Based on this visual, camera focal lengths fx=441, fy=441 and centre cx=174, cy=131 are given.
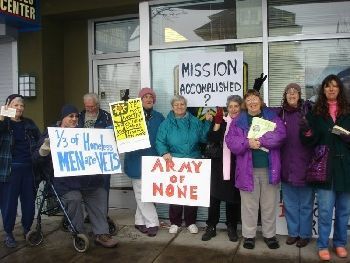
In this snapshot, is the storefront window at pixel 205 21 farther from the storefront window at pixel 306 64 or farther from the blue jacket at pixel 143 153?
the blue jacket at pixel 143 153

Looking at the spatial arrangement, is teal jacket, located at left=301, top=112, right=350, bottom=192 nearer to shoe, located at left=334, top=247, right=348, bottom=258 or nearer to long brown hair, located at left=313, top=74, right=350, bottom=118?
long brown hair, located at left=313, top=74, right=350, bottom=118

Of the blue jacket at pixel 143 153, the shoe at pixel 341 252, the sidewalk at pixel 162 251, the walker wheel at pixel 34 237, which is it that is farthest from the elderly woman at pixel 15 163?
the shoe at pixel 341 252

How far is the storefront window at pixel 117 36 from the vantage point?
7.09 m

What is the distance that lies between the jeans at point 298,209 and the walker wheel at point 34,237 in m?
2.92

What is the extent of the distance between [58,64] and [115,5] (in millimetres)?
1457

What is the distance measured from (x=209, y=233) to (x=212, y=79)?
6.46 feet

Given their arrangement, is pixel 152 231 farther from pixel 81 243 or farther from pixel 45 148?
pixel 45 148

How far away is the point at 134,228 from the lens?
5910 mm

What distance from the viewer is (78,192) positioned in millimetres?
5074

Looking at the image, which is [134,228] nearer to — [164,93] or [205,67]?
[164,93]

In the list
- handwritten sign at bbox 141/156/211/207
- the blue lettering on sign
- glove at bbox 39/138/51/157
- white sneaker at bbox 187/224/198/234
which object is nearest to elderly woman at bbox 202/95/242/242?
handwritten sign at bbox 141/156/211/207

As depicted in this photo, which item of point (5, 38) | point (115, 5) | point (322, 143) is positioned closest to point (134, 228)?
point (322, 143)

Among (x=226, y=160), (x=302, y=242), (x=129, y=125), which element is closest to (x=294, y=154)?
(x=226, y=160)

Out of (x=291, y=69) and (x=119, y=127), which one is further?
(x=291, y=69)
